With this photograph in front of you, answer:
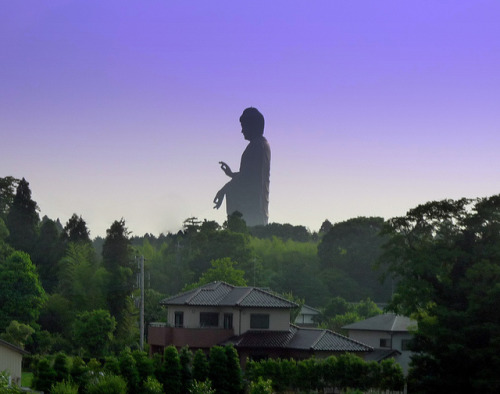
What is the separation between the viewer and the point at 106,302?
69562 mm

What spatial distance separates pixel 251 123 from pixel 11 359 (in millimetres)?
98018

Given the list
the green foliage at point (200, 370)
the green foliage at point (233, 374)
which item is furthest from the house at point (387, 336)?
the green foliage at point (200, 370)

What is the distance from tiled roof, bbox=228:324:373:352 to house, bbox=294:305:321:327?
3169 centimetres

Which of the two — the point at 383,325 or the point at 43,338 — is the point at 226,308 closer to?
the point at 383,325

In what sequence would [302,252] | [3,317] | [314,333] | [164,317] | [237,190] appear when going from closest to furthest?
1. [314,333]
2. [3,317]
3. [164,317]
4. [302,252]
5. [237,190]

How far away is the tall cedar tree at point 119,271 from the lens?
6938 centimetres

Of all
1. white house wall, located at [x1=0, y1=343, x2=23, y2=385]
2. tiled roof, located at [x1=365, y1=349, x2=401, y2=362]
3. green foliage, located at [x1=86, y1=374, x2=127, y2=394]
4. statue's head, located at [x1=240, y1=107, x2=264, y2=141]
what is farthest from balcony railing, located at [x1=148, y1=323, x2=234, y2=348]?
statue's head, located at [x1=240, y1=107, x2=264, y2=141]

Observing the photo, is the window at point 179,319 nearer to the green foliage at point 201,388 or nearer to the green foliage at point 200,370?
the green foliage at point 200,370

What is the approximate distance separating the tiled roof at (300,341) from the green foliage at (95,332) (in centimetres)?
1769

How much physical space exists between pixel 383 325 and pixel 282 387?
812 inches

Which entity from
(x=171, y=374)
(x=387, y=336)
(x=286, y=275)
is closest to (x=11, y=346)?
(x=171, y=374)

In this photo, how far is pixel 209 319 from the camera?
165 feet

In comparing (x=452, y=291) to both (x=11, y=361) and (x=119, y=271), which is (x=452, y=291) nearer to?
(x=11, y=361)

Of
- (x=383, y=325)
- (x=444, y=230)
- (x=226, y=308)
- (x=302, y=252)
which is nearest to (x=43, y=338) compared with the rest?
(x=226, y=308)
